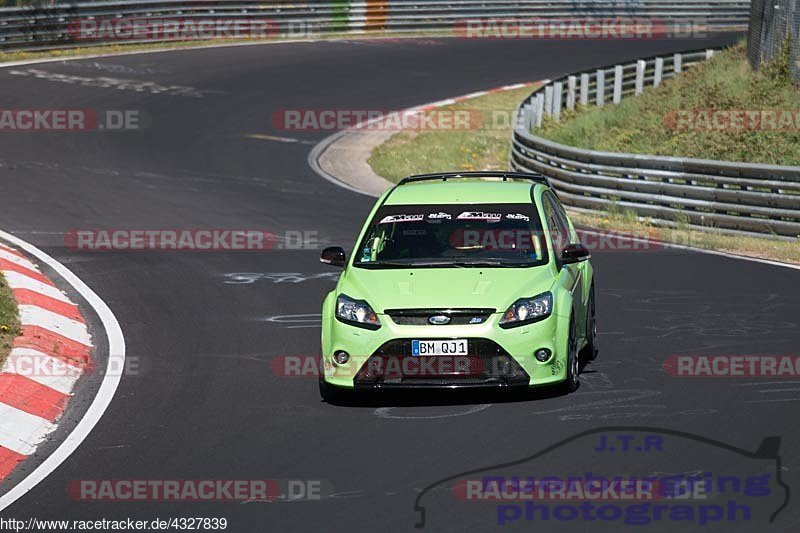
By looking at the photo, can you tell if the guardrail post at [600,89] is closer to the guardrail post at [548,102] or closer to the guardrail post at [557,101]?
the guardrail post at [557,101]

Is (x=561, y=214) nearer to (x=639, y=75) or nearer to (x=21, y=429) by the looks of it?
(x=21, y=429)

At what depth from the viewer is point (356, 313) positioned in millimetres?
10578

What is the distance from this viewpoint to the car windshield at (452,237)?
1127cm

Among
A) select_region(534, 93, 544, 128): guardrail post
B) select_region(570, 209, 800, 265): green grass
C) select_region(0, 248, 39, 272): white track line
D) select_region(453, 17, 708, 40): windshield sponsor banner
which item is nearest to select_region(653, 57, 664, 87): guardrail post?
select_region(534, 93, 544, 128): guardrail post

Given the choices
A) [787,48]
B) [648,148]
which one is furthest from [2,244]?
[787,48]

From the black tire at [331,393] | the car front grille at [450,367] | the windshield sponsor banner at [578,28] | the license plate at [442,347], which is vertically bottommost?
the windshield sponsor banner at [578,28]

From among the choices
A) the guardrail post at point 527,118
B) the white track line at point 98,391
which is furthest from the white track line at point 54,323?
the guardrail post at point 527,118

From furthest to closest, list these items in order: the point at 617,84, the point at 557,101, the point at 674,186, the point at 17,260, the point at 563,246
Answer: the point at 617,84
the point at 557,101
the point at 674,186
the point at 17,260
the point at 563,246

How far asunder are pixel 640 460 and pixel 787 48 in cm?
2183

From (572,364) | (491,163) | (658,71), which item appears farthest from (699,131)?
(572,364)

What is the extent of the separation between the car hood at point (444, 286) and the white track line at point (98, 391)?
2.13 meters

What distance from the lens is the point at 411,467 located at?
29.3 feet

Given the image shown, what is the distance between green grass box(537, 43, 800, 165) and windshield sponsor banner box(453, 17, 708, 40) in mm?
14550

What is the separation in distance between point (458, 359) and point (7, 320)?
500 cm
